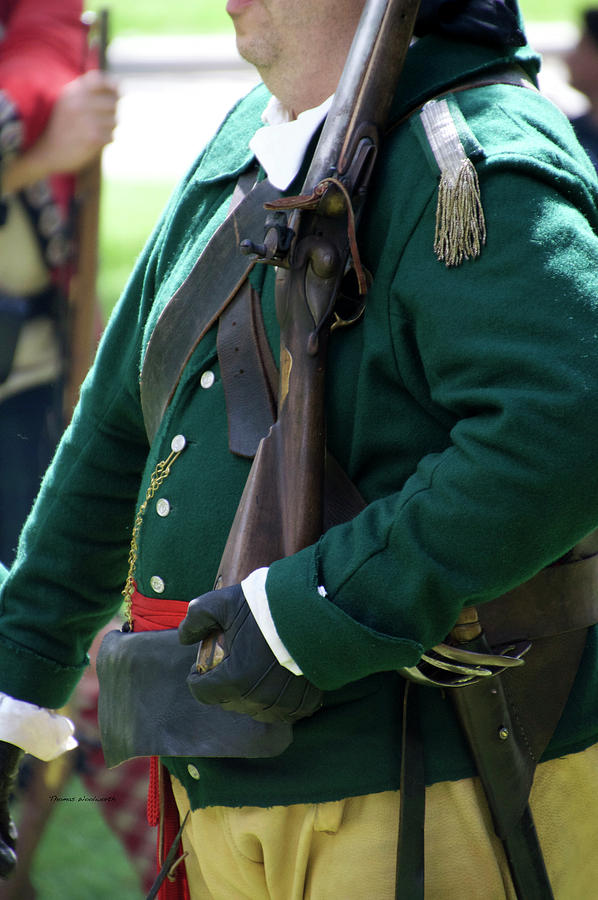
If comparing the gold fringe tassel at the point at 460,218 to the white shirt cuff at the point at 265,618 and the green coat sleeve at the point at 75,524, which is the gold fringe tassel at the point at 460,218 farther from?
the green coat sleeve at the point at 75,524

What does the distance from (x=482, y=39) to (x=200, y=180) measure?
59 centimetres

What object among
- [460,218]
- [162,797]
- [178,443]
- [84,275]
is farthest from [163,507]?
[84,275]

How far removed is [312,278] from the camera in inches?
76.8

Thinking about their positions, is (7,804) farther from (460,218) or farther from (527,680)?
(460,218)

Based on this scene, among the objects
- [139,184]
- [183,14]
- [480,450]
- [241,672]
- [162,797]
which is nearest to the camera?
[480,450]

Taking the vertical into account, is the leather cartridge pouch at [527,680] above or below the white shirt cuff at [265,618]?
below

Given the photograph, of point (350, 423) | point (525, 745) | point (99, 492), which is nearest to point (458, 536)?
point (350, 423)

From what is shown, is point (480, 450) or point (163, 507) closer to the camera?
point (480, 450)

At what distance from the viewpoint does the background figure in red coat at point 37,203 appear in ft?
12.9

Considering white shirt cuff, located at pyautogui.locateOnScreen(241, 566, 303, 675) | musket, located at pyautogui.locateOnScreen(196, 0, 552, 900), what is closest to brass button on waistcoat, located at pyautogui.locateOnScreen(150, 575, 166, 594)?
musket, located at pyautogui.locateOnScreen(196, 0, 552, 900)

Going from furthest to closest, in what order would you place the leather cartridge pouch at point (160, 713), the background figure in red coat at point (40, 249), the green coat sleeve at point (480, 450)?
1. the background figure in red coat at point (40, 249)
2. the leather cartridge pouch at point (160, 713)
3. the green coat sleeve at point (480, 450)

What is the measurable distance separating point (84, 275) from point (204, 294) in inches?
80.6

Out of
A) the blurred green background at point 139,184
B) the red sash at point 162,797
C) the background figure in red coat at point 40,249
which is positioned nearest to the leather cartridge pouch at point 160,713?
the red sash at point 162,797

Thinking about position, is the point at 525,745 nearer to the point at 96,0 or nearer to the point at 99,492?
the point at 99,492
